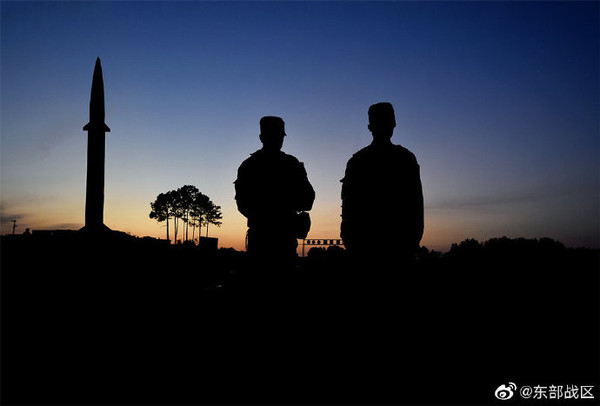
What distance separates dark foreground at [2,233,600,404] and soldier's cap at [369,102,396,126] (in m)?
1.43

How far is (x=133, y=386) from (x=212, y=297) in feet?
6.60

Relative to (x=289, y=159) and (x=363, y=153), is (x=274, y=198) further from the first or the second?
(x=363, y=153)

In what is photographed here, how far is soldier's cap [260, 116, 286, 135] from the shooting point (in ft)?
13.8

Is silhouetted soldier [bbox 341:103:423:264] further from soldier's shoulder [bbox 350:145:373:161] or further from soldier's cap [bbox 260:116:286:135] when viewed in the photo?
soldier's cap [bbox 260:116:286:135]

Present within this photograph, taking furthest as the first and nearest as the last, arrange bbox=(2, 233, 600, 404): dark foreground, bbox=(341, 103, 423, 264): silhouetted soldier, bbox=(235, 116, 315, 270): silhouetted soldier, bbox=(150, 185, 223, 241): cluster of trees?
bbox=(150, 185, 223, 241): cluster of trees, bbox=(235, 116, 315, 270): silhouetted soldier, bbox=(341, 103, 423, 264): silhouetted soldier, bbox=(2, 233, 600, 404): dark foreground

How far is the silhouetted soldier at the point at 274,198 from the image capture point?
413 centimetres

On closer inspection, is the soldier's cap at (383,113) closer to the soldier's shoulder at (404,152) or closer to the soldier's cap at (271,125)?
the soldier's shoulder at (404,152)

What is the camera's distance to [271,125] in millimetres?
4203

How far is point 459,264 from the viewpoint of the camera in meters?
6.55

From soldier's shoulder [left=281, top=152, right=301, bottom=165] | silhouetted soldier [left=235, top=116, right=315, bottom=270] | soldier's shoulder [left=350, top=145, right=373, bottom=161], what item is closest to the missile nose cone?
silhouetted soldier [left=235, top=116, right=315, bottom=270]

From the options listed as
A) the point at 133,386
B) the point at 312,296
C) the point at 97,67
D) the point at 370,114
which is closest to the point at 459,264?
the point at 312,296

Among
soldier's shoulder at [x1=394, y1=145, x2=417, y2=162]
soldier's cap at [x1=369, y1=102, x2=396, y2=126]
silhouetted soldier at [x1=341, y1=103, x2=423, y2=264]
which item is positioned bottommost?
silhouetted soldier at [x1=341, y1=103, x2=423, y2=264]

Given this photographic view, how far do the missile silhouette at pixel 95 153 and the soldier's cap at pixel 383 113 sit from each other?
2458cm

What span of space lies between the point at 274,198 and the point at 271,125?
2.82ft
